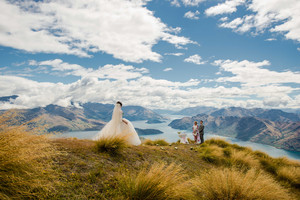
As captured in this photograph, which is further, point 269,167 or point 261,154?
point 261,154

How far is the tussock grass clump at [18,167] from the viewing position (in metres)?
3.04

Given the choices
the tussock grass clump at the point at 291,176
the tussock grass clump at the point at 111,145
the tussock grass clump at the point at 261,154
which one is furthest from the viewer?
the tussock grass clump at the point at 261,154

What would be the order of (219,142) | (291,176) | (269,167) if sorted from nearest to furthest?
(291,176) → (269,167) → (219,142)

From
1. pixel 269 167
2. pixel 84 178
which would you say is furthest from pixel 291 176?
pixel 84 178

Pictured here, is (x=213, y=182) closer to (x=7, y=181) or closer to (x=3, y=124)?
(x=7, y=181)

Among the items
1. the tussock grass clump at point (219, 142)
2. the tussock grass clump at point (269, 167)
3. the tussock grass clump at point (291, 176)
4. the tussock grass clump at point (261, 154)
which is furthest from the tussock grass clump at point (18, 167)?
the tussock grass clump at point (219, 142)

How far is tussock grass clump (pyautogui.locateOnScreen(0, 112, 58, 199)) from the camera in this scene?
9.96 feet

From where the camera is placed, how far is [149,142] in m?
15.3

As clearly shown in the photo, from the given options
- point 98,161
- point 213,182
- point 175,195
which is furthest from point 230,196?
point 98,161

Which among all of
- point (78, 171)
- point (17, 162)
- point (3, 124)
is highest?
point (3, 124)

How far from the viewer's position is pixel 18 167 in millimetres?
3326

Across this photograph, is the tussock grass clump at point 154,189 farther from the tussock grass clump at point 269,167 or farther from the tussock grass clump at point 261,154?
the tussock grass clump at point 261,154

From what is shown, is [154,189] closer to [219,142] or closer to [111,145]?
[111,145]

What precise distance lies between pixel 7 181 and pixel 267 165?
1535cm
